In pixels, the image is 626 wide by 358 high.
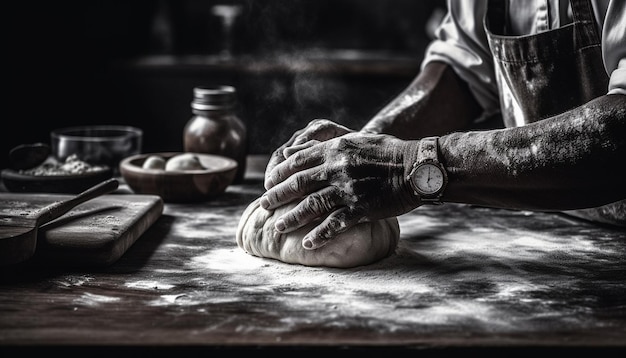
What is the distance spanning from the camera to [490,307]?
1146 millimetres

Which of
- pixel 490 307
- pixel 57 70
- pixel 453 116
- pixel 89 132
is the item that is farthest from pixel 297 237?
pixel 57 70

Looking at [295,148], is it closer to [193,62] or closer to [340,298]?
[340,298]

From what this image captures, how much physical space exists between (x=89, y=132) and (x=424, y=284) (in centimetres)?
150

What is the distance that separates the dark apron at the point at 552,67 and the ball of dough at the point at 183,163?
2.95ft

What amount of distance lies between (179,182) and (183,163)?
0.10m

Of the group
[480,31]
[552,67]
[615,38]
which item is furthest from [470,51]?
[615,38]

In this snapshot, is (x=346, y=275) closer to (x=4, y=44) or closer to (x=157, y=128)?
(x=4, y=44)

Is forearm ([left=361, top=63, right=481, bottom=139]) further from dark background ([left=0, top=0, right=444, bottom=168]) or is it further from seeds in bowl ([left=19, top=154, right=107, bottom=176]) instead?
dark background ([left=0, top=0, right=444, bottom=168])

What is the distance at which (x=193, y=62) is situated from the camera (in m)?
4.58

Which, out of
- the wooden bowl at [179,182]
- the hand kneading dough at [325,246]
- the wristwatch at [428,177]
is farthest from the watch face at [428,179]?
the wooden bowl at [179,182]

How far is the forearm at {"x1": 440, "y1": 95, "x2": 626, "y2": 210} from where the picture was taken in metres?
1.24

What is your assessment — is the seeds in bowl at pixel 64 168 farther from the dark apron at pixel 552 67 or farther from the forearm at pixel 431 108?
the dark apron at pixel 552 67

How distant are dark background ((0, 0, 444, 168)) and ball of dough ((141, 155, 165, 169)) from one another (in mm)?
2100

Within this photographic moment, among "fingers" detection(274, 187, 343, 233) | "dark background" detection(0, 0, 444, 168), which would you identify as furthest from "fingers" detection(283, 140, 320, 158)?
"dark background" detection(0, 0, 444, 168)
